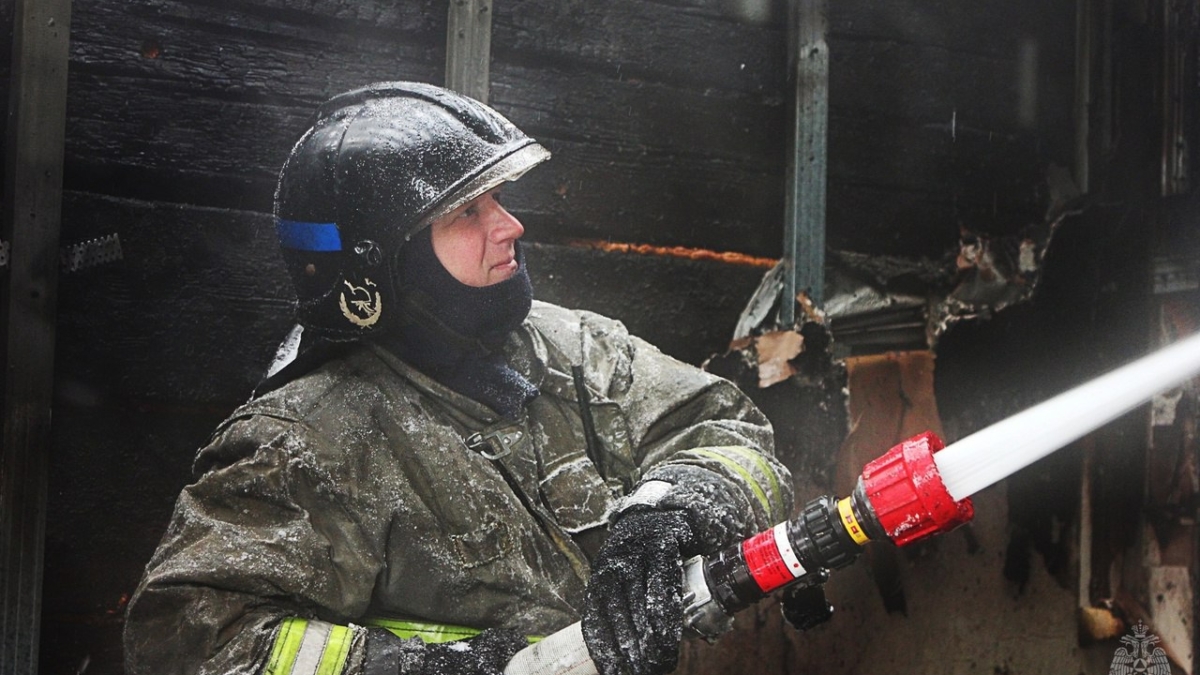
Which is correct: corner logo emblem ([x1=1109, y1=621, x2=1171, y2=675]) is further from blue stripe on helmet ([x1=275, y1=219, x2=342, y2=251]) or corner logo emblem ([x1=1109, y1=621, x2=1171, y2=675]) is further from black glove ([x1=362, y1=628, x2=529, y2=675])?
blue stripe on helmet ([x1=275, y1=219, x2=342, y2=251])

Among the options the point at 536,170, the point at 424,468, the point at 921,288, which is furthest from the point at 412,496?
the point at 921,288

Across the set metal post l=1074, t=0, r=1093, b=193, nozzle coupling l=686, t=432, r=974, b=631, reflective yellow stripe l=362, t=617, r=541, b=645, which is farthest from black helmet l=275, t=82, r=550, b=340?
metal post l=1074, t=0, r=1093, b=193

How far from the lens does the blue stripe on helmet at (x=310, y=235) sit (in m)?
2.76

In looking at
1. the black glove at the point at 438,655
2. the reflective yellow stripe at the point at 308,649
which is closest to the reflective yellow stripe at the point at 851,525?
the black glove at the point at 438,655

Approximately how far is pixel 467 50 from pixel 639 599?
2.16m

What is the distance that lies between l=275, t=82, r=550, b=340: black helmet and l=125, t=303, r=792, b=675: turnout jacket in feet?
0.58

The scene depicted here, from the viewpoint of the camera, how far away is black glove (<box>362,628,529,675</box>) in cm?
241

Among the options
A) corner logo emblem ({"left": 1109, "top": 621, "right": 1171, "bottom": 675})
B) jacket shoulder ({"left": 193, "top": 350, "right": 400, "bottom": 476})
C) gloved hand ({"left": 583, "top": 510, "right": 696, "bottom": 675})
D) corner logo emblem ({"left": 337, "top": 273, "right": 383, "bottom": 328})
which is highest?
corner logo emblem ({"left": 337, "top": 273, "right": 383, "bottom": 328})

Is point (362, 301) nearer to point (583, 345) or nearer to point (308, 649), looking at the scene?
point (583, 345)

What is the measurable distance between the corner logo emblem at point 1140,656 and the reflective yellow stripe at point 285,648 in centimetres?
369

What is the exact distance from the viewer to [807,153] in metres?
4.34

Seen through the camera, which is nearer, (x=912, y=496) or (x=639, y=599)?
(x=912, y=496)

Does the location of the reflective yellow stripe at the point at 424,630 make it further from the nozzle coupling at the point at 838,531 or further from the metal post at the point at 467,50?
the metal post at the point at 467,50

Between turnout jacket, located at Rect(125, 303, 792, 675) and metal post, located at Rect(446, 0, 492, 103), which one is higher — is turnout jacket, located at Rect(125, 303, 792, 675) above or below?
below
